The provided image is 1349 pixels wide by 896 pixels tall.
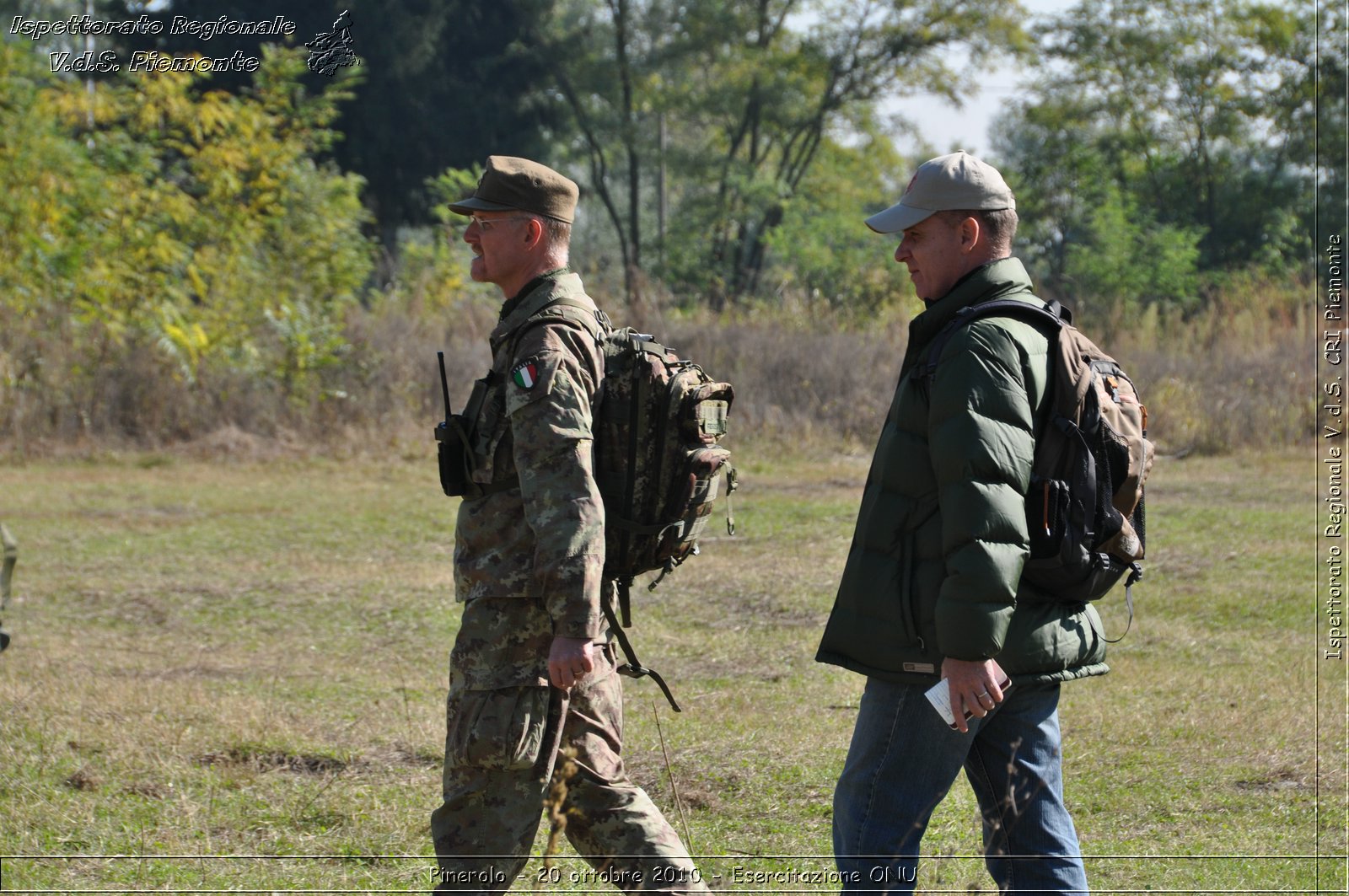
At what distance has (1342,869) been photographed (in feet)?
Answer: 13.8

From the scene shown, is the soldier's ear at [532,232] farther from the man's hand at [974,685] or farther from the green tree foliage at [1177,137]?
the green tree foliage at [1177,137]

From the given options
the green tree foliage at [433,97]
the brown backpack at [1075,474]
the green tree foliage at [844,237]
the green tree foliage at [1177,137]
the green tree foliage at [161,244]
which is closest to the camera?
the brown backpack at [1075,474]

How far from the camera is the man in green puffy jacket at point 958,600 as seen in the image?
8.66ft

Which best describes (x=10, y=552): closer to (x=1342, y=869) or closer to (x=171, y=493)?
(x=1342, y=869)

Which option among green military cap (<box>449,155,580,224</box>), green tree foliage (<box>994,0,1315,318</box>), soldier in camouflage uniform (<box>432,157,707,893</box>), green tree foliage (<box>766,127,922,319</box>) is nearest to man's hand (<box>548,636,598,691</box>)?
soldier in camouflage uniform (<box>432,157,707,893</box>)

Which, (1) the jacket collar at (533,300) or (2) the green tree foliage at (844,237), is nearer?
(1) the jacket collar at (533,300)

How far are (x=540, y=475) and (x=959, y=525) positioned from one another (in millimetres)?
935

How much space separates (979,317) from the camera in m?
2.80

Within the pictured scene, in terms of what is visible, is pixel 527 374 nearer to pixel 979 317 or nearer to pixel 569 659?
pixel 569 659

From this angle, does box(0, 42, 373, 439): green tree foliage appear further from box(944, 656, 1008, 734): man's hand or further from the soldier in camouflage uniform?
box(944, 656, 1008, 734): man's hand

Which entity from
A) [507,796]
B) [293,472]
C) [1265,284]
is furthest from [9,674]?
[1265,284]

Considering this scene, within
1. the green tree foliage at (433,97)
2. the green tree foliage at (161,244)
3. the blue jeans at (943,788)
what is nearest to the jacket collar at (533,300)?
the blue jeans at (943,788)

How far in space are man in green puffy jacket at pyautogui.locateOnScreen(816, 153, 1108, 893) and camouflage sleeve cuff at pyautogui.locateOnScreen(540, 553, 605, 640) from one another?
0.52 meters

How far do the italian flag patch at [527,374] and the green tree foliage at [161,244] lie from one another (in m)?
12.0
